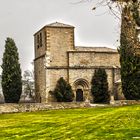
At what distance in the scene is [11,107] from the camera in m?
41.4

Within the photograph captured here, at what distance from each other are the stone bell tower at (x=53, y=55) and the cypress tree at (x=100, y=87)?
320 centimetres

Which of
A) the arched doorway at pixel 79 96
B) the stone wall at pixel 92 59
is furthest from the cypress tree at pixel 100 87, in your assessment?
the arched doorway at pixel 79 96

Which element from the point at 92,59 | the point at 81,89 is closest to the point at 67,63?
the point at 92,59

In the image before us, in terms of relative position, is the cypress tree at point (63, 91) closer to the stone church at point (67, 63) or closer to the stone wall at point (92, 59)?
the stone church at point (67, 63)

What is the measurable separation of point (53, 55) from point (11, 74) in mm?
5150

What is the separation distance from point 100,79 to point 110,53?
3.85 meters

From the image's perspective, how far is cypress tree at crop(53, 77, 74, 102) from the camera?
50.7 m

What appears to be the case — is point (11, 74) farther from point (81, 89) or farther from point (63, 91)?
point (81, 89)

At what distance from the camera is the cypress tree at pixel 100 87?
52031 millimetres

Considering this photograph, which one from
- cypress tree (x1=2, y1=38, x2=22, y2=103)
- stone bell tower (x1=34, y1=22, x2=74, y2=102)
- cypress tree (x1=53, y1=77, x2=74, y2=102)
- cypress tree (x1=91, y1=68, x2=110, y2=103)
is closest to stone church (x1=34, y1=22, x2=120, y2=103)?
stone bell tower (x1=34, y1=22, x2=74, y2=102)

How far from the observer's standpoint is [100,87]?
5244cm

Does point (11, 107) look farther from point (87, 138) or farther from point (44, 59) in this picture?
point (87, 138)

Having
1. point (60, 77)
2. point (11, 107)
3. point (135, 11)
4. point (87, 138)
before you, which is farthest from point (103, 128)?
point (60, 77)

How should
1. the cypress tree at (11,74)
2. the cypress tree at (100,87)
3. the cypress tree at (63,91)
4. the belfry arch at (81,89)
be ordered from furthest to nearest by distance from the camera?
the belfry arch at (81,89), the cypress tree at (100,87), the cypress tree at (11,74), the cypress tree at (63,91)
